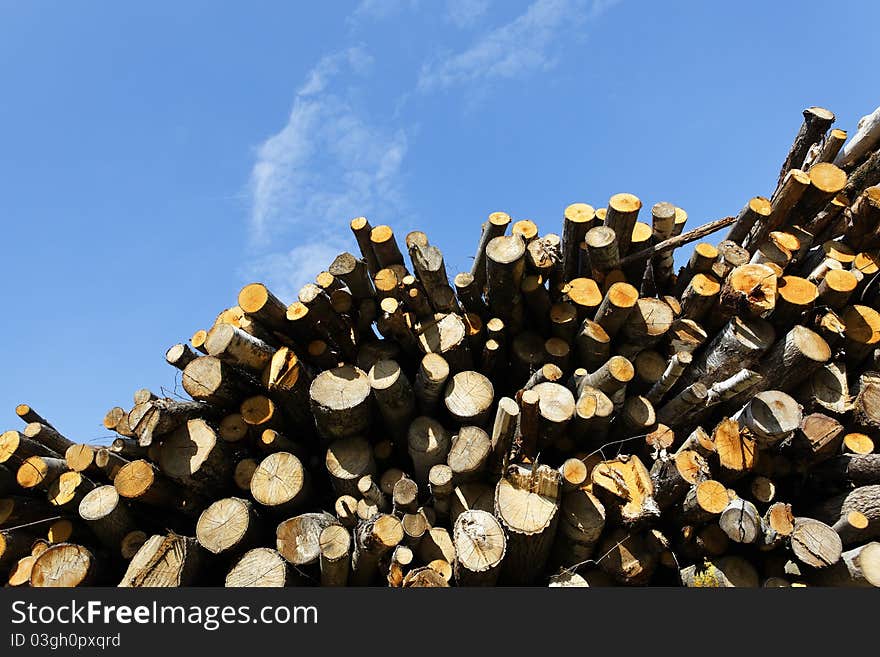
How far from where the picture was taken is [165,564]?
13.1 ft

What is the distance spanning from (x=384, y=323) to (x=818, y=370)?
11.3 feet

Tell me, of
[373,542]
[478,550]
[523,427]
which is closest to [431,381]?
[523,427]

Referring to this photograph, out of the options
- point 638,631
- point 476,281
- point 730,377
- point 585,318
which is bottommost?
point 638,631

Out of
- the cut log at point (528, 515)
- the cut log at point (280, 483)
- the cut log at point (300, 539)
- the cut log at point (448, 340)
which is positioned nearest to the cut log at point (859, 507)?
the cut log at point (528, 515)

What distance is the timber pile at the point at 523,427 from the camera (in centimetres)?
390

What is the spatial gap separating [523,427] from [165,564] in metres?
2.61

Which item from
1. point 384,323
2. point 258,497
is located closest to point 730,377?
point 384,323

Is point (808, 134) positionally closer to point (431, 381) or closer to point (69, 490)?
point (431, 381)

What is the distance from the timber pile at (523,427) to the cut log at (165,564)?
0.02 m

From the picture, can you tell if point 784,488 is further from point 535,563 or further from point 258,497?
point 258,497

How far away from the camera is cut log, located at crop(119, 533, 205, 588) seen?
3.92 meters

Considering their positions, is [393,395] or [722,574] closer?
[722,574]

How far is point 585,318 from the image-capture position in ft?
16.4

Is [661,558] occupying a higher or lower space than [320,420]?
lower
